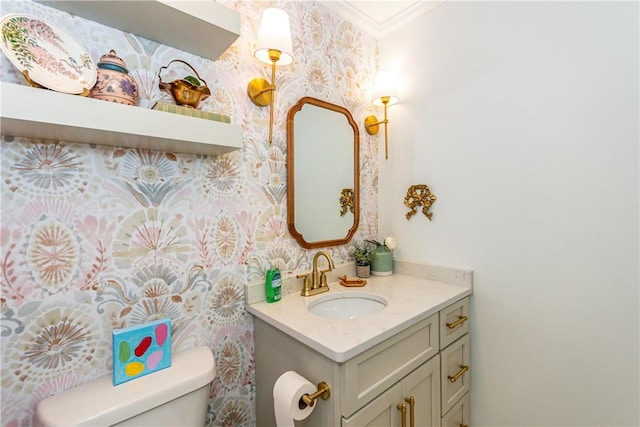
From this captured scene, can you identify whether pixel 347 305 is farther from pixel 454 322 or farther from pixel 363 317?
pixel 454 322

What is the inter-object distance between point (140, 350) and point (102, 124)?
648mm

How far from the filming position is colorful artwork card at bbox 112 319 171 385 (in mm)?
820

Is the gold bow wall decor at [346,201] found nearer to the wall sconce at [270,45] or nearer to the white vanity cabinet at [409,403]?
the wall sconce at [270,45]

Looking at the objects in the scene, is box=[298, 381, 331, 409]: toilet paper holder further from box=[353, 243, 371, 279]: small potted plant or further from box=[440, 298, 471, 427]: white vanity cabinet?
→ box=[353, 243, 371, 279]: small potted plant

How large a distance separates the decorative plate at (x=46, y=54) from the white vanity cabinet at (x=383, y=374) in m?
0.93

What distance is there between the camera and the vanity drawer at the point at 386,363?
2.64 feet

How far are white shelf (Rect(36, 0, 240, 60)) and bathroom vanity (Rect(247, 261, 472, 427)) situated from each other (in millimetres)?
971

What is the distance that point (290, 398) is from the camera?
0.78 metres

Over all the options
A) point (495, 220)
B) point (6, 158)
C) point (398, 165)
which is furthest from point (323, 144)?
point (6, 158)

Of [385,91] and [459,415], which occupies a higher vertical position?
[385,91]

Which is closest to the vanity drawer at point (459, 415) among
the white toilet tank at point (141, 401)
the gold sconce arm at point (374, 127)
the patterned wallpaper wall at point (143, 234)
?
the patterned wallpaper wall at point (143, 234)

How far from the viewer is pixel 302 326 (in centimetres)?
94

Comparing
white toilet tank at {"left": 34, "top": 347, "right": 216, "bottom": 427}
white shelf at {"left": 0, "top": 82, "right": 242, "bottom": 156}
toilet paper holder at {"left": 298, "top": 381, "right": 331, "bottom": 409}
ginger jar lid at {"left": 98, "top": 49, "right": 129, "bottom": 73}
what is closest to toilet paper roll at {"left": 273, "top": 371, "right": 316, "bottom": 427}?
toilet paper holder at {"left": 298, "top": 381, "right": 331, "bottom": 409}

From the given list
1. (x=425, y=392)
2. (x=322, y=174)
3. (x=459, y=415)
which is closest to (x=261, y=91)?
(x=322, y=174)
